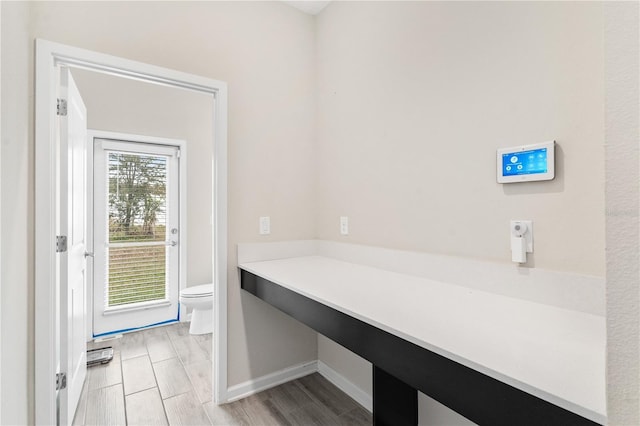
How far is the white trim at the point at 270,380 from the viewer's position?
1.99 metres

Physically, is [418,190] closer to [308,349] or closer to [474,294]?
[474,294]

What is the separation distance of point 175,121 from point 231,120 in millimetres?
1691

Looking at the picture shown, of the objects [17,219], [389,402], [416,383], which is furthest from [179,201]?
[416,383]

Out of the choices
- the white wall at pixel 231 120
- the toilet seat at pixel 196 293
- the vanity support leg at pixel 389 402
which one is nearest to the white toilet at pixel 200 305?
the toilet seat at pixel 196 293

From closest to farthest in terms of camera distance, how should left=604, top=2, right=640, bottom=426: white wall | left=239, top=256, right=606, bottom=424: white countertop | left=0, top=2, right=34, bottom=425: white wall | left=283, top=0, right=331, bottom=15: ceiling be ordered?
left=604, top=2, right=640, bottom=426: white wall, left=239, top=256, right=606, bottom=424: white countertop, left=0, top=2, right=34, bottom=425: white wall, left=283, top=0, right=331, bottom=15: ceiling

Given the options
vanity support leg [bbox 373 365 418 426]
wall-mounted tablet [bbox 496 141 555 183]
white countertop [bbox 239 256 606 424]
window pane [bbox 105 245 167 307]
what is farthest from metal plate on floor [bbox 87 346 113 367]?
wall-mounted tablet [bbox 496 141 555 183]

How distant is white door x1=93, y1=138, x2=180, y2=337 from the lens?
299cm

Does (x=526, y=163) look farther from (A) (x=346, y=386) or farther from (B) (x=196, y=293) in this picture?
(B) (x=196, y=293)

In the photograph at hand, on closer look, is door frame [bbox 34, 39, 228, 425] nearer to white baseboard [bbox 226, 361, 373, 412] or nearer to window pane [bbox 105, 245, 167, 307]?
white baseboard [bbox 226, 361, 373, 412]

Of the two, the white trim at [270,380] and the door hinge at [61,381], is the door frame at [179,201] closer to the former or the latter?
the door hinge at [61,381]

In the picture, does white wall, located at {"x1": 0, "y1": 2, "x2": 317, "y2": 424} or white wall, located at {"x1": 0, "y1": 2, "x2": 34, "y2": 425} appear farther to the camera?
white wall, located at {"x1": 0, "y1": 2, "x2": 317, "y2": 424}

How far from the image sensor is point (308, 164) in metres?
2.34

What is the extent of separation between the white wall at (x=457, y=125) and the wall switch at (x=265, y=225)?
413 millimetres

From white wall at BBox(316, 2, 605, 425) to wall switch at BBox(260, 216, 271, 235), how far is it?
1.35 feet
